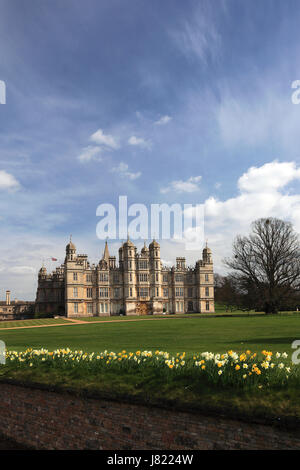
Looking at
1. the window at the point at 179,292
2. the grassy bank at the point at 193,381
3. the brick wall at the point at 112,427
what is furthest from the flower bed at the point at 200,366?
the window at the point at 179,292

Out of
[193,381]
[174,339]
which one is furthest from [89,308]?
[193,381]

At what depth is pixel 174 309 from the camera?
73.1 m

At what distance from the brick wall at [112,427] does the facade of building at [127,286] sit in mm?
56598

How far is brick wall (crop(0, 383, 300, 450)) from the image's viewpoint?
649 centimetres

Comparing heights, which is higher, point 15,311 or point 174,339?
point 174,339

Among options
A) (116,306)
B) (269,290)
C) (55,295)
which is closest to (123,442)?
(269,290)

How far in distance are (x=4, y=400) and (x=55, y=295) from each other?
64642 millimetres

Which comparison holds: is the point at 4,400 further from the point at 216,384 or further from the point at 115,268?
the point at 115,268

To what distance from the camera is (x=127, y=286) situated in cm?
6875

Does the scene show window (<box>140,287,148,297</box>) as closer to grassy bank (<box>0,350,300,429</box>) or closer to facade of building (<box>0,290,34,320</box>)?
facade of building (<box>0,290,34,320</box>)

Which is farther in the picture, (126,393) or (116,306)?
(116,306)

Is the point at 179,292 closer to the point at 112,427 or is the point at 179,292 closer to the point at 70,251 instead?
the point at 70,251

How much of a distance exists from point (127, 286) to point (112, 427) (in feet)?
200

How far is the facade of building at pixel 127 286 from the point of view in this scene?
66.4m
